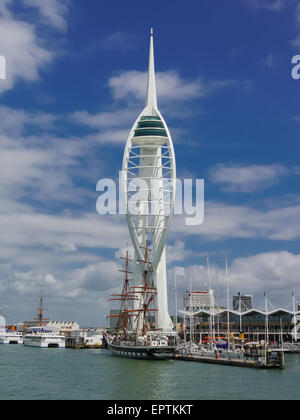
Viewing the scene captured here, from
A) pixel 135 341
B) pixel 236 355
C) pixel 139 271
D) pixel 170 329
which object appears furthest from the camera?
pixel 139 271

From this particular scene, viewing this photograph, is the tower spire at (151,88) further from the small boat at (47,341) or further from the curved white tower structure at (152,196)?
the small boat at (47,341)

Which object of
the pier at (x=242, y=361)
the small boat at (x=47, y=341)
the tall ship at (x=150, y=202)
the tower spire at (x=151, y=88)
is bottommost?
the pier at (x=242, y=361)

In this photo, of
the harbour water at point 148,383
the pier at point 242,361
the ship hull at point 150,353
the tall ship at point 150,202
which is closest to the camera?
the harbour water at point 148,383

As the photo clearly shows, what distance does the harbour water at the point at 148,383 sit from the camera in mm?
46094

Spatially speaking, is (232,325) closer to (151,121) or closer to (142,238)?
(142,238)

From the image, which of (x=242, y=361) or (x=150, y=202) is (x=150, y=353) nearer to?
(x=242, y=361)

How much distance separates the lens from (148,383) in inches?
2114

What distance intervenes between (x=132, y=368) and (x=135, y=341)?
77.6ft

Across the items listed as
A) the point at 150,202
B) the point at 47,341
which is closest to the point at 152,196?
the point at 150,202

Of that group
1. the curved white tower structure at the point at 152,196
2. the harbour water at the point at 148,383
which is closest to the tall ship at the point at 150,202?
the curved white tower structure at the point at 152,196

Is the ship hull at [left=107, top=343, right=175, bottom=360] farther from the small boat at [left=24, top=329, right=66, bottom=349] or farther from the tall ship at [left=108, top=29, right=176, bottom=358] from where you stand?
the small boat at [left=24, top=329, right=66, bottom=349]

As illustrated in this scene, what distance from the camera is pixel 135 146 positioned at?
457ft
